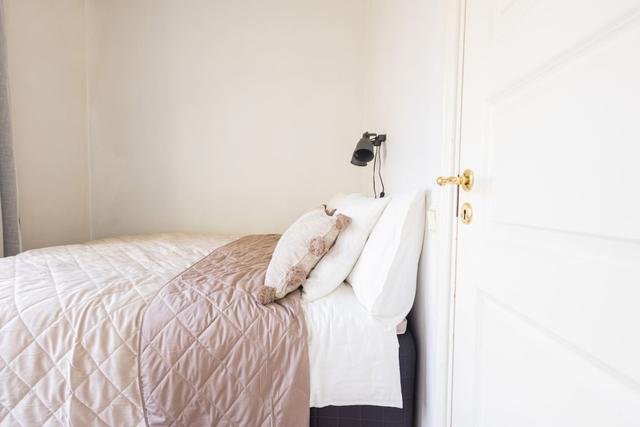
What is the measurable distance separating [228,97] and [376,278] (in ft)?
7.65

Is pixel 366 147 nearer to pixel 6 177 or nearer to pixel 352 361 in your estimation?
pixel 352 361

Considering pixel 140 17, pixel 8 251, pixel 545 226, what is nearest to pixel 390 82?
pixel 545 226

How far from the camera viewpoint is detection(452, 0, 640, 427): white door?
1.40 feet

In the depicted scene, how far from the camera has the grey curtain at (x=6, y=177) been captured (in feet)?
6.11

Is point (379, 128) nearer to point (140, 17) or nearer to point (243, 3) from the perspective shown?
point (243, 3)

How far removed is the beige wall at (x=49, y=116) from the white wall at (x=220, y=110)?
0.39 feet

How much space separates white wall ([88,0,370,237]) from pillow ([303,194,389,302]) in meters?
1.47

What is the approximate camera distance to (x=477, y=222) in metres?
0.81

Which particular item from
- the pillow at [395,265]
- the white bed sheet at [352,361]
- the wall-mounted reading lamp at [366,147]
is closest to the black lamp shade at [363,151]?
the wall-mounted reading lamp at [366,147]

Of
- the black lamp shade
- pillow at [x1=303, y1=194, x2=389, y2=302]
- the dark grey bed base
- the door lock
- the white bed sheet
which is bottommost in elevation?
the dark grey bed base

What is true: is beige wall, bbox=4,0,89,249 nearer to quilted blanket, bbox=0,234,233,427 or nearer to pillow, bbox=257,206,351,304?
quilted blanket, bbox=0,234,233,427

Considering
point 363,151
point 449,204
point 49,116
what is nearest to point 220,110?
point 49,116

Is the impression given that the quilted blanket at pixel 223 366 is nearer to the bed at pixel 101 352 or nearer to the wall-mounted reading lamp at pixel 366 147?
the bed at pixel 101 352

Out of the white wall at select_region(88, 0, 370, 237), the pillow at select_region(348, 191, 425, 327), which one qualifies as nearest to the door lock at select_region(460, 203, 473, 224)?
the pillow at select_region(348, 191, 425, 327)
